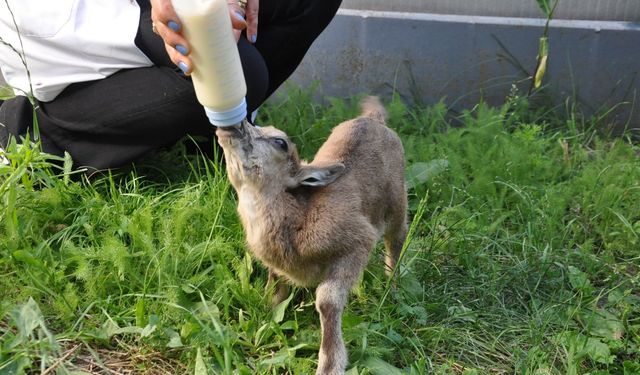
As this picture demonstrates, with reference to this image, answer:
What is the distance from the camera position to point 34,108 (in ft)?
10.6

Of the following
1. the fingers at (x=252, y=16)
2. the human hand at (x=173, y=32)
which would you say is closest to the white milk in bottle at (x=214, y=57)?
the human hand at (x=173, y=32)

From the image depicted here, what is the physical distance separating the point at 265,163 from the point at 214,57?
1.57ft

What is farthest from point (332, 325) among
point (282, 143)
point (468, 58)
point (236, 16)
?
point (468, 58)

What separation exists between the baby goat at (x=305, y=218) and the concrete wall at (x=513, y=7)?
2.05m

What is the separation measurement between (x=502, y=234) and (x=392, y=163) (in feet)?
2.41

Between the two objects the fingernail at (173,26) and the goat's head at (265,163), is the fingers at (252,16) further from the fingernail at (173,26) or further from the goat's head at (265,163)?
the fingernail at (173,26)

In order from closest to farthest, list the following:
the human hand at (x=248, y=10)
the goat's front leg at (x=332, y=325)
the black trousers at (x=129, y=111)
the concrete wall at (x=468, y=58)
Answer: the goat's front leg at (x=332, y=325) → the human hand at (x=248, y=10) → the black trousers at (x=129, y=111) → the concrete wall at (x=468, y=58)

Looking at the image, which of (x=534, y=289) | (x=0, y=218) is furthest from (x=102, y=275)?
(x=534, y=289)

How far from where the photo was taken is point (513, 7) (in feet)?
15.1

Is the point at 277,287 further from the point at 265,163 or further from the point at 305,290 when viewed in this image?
the point at 265,163

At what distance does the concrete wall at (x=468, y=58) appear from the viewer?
4.46m

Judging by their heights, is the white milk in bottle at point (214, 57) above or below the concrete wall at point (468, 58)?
above

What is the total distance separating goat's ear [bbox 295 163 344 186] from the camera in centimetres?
278

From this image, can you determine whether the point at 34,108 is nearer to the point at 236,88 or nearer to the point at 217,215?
the point at 217,215
